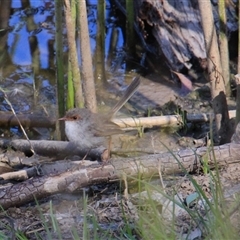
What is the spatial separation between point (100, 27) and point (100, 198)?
10.4 feet

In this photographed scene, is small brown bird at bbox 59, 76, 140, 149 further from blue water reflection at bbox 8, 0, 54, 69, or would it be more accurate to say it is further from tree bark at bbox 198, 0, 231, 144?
blue water reflection at bbox 8, 0, 54, 69

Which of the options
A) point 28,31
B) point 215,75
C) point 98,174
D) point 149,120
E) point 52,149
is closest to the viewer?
point 98,174

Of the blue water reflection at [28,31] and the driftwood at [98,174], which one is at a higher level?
the blue water reflection at [28,31]

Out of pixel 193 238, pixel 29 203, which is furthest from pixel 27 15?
pixel 193 238

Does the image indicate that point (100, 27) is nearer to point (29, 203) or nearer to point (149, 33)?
point (149, 33)

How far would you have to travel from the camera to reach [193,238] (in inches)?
163

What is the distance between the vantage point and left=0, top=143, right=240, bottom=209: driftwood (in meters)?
5.14

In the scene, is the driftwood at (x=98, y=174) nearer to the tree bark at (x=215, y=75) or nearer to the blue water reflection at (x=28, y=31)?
the tree bark at (x=215, y=75)

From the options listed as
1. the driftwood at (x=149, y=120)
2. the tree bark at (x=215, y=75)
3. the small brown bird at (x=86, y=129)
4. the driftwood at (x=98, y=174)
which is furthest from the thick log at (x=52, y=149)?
the tree bark at (x=215, y=75)

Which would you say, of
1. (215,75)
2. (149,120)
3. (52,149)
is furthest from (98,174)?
(149,120)

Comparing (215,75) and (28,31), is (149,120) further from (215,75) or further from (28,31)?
(28,31)

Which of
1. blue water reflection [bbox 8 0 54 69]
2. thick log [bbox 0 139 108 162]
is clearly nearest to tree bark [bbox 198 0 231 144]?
thick log [bbox 0 139 108 162]

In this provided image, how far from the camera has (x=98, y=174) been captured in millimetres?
5211

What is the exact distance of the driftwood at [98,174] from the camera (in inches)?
202
